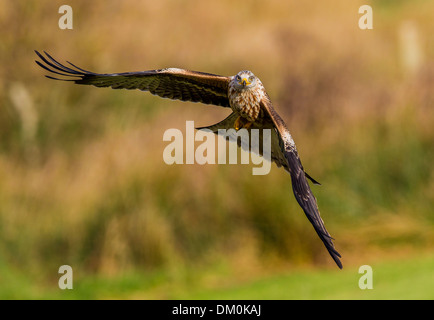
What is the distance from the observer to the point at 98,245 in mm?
12711

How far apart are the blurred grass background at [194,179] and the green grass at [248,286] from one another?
3cm

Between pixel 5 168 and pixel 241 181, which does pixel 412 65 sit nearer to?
pixel 241 181

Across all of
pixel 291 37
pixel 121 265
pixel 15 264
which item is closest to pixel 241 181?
pixel 121 265

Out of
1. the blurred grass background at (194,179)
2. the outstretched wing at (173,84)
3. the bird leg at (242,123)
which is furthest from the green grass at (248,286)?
the bird leg at (242,123)

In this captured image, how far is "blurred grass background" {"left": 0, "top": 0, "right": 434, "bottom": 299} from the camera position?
12672 millimetres

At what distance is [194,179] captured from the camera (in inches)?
512

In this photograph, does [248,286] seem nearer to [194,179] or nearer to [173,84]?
[194,179]

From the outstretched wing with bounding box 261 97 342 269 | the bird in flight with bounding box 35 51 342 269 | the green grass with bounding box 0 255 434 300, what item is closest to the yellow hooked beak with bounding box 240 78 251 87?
the bird in flight with bounding box 35 51 342 269

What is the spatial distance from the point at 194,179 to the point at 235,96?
7.08 metres

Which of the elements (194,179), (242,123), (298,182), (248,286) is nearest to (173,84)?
(242,123)

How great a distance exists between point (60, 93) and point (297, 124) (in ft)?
14.4

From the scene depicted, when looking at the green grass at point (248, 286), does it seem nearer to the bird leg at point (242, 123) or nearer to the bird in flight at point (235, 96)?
the bird in flight at point (235, 96)

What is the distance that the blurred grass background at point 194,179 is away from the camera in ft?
41.6

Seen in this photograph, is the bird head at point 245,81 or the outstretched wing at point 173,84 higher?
the outstretched wing at point 173,84
